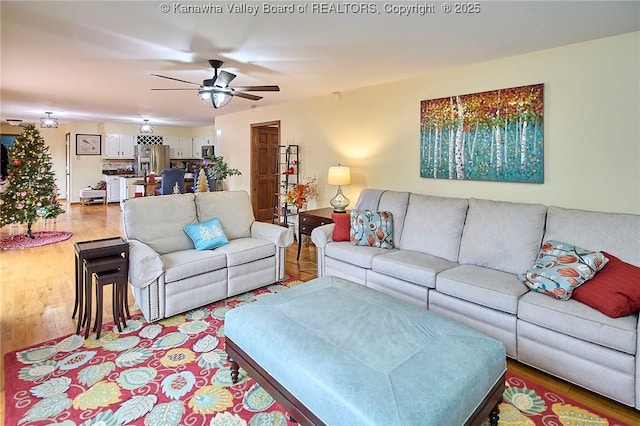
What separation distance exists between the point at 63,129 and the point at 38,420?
11.3 metres

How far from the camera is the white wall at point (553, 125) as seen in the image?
288cm

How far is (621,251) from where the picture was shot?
99.3 inches

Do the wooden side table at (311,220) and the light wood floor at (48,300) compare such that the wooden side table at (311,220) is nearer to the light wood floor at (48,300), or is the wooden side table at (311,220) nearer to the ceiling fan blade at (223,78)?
the light wood floor at (48,300)

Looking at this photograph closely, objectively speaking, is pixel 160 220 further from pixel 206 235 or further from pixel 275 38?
pixel 275 38

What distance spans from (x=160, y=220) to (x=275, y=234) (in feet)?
3.82

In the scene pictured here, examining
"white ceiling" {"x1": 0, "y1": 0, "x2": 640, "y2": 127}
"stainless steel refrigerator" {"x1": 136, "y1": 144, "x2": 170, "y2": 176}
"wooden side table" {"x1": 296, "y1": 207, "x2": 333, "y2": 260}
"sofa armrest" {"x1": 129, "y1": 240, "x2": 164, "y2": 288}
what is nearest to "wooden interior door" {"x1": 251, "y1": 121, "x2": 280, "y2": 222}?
"wooden side table" {"x1": 296, "y1": 207, "x2": 333, "y2": 260}

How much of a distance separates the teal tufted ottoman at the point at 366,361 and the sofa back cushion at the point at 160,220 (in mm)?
1622

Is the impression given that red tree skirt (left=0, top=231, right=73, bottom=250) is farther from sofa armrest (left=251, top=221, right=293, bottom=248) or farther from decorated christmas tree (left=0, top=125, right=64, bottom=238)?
sofa armrest (left=251, top=221, right=293, bottom=248)

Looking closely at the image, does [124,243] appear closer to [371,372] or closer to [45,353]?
[45,353]

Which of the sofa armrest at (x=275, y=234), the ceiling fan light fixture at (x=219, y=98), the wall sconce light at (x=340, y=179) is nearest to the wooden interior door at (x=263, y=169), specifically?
the wall sconce light at (x=340, y=179)

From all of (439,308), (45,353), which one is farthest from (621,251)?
(45,353)

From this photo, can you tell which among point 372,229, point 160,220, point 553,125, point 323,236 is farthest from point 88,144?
point 553,125

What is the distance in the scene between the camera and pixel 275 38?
2.95 metres

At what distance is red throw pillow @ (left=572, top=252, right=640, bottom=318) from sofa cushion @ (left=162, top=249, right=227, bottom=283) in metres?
2.83
